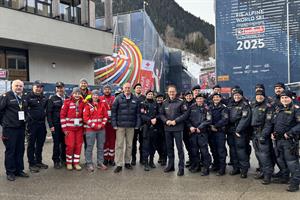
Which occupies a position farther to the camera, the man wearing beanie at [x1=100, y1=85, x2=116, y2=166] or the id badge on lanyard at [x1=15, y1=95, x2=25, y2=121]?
the man wearing beanie at [x1=100, y1=85, x2=116, y2=166]

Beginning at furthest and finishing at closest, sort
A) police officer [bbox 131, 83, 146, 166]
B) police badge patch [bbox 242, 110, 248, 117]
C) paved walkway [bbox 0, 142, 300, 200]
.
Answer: police officer [bbox 131, 83, 146, 166], police badge patch [bbox 242, 110, 248, 117], paved walkway [bbox 0, 142, 300, 200]

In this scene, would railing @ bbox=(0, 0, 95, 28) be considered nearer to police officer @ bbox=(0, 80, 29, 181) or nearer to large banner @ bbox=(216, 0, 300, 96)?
large banner @ bbox=(216, 0, 300, 96)

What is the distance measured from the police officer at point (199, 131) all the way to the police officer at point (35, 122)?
10.7ft

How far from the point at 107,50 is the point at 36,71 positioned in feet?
16.1

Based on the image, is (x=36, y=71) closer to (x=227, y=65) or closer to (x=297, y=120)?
(x=227, y=65)

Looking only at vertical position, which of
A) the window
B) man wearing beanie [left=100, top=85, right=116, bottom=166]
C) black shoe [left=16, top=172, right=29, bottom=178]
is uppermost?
the window

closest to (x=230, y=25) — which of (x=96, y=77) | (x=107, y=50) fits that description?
(x=107, y=50)

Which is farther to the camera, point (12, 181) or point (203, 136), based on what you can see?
point (203, 136)

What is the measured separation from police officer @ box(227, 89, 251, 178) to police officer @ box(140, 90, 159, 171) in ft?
5.55

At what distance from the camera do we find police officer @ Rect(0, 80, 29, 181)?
6750 mm

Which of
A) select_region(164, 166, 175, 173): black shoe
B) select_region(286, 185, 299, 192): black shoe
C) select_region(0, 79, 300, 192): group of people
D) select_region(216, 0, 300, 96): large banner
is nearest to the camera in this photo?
select_region(286, 185, 299, 192): black shoe

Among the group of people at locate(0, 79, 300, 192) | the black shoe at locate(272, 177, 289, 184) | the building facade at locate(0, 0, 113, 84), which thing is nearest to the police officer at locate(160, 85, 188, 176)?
the group of people at locate(0, 79, 300, 192)

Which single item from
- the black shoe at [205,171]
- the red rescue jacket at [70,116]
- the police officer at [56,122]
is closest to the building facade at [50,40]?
the police officer at [56,122]

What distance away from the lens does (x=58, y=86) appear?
25.6 feet
